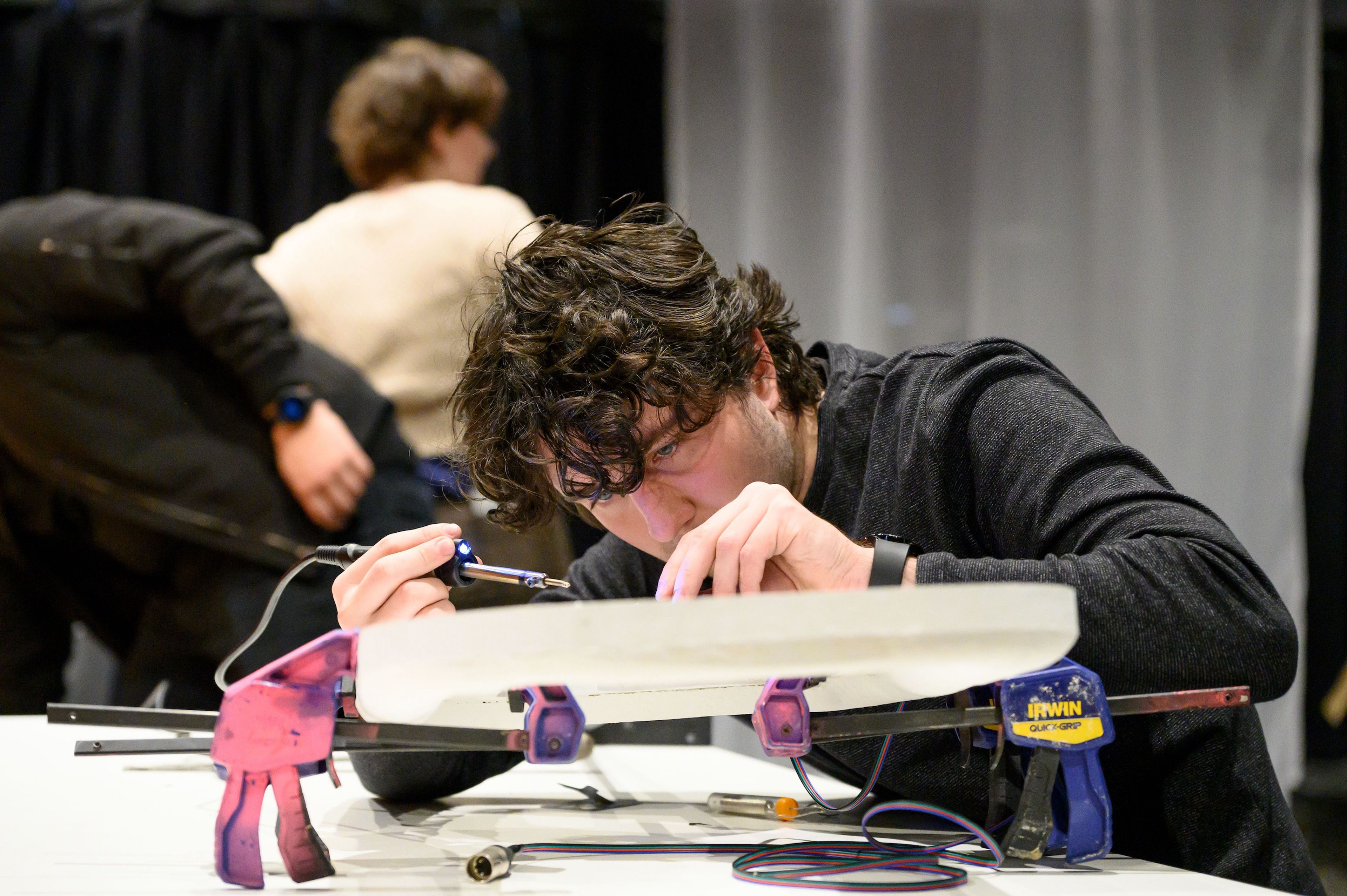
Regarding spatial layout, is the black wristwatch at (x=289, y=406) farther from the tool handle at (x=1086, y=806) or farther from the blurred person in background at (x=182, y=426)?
the tool handle at (x=1086, y=806)

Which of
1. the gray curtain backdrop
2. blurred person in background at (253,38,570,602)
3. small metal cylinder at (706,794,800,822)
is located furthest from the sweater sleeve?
the gray curtain backdrop

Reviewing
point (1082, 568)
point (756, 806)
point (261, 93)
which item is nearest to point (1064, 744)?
point (1082, 568)

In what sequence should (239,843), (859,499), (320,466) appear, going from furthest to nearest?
1. (320,466)
2. (859,499)
3. (239,843)

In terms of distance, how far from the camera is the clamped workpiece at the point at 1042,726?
63cm

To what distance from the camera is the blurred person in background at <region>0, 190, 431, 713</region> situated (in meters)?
1.59

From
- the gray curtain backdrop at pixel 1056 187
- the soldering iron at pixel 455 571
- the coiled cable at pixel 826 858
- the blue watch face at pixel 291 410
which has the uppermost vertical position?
the gray curtain backdrop at pixel 1056 187

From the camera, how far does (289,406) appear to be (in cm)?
162

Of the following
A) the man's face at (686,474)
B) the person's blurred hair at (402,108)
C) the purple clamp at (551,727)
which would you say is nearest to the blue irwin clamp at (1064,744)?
the purple clamp at (551,727)

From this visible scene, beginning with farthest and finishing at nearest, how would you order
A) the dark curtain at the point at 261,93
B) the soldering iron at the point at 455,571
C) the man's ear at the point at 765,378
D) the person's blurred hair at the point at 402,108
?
the dark curtain at the point at 261,93
the person's blurred hair at the point at 402,108
the man's ear at the point at 765,378
the soldering iron at the point at 455,571

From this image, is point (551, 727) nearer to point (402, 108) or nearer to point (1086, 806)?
point (1086, 806)

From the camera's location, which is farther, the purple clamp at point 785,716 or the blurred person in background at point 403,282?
the blurred person in background at point 403,282

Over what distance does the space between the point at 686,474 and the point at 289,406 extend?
2.96 ft

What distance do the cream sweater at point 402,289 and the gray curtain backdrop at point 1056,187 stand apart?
36.5 inches

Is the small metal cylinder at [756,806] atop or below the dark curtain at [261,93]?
below
